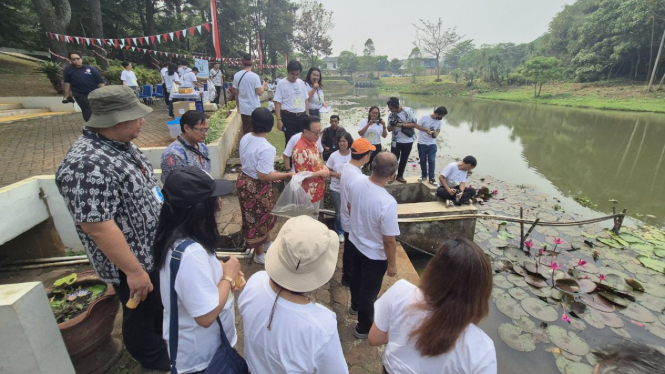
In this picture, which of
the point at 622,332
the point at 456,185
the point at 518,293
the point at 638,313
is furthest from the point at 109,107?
the point at 638,313

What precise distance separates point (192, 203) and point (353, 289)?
1.95 metres

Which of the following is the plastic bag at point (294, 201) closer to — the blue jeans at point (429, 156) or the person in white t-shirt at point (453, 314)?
the person in white t-shirt at point (453, 314)

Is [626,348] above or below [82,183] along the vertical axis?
below

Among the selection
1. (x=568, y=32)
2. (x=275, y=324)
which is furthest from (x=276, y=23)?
(x=275, y=324)

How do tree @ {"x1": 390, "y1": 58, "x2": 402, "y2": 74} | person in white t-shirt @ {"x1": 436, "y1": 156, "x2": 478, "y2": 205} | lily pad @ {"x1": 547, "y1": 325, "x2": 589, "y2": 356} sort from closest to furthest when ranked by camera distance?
1. lily pad @ {"x1": 547, "y1": 325, "x2": 589, "y2": 356}
2. person in white t-shirt @ {"x1": 436, "y1": 156, "x2": 478, "y2": 205}
3. tree @ {"x1": 390, "y1": 58, "x2": 402, "y2": 74}

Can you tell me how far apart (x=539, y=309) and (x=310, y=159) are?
3.50 metres

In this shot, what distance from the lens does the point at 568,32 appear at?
35.9 meters

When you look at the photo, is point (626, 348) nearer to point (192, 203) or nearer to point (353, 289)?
point (192, 203)

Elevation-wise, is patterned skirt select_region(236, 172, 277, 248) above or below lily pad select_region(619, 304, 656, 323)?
above

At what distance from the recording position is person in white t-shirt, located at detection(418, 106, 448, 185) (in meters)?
5.96

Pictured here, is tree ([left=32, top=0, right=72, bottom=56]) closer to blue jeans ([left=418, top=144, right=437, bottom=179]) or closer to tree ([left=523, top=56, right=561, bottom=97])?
blue jeans ([left=418, top=144, right=437, bottom=179])

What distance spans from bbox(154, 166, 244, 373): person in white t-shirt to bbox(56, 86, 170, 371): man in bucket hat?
33 centimetres

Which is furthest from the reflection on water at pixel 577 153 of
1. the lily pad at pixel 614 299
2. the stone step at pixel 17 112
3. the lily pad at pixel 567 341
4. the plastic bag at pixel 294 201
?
the stone step at pixel 17 112

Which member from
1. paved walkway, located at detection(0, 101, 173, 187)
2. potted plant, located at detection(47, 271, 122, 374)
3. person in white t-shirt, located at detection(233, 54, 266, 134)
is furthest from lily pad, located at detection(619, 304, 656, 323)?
paved walkway, located at detection(0, 101, 173, 187)
